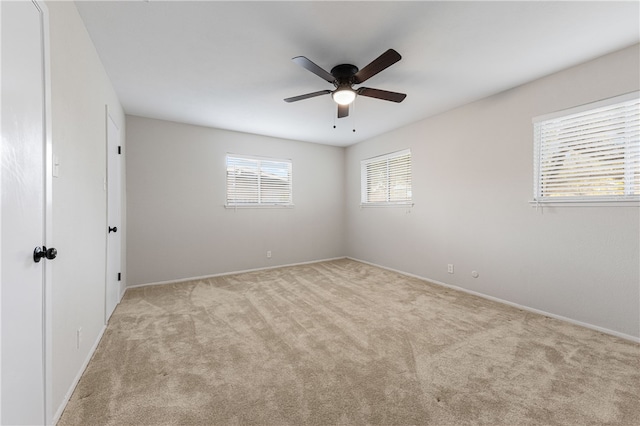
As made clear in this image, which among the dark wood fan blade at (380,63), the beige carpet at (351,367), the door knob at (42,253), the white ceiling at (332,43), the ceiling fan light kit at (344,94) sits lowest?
the beige carpet at (351,367)

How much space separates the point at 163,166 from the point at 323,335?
3.49 metres

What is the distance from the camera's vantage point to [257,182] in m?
4.83

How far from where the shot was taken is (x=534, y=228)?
2.88 m

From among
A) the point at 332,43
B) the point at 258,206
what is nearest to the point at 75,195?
the point at 332,43

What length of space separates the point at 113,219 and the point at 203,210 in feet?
4.56

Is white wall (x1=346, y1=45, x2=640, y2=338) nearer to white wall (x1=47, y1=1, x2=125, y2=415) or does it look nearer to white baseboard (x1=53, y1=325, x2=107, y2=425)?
white wall (x1=47, y1=1, x2=125, y2=415)

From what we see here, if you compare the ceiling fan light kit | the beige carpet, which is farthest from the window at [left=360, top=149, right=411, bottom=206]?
the ceiling fan light kit

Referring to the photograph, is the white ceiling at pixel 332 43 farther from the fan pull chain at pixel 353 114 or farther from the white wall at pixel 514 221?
the white wall at pixel 514 221

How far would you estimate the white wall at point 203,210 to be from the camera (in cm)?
383

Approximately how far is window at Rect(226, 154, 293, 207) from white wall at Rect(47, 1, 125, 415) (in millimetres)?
2208

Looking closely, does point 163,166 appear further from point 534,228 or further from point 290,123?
point 534,228

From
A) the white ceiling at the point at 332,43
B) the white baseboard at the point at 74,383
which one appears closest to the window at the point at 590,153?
the white ceiling at the point at 332,43

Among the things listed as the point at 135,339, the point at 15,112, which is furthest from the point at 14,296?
the point at 135,339

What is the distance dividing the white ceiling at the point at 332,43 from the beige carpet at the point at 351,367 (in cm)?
257
